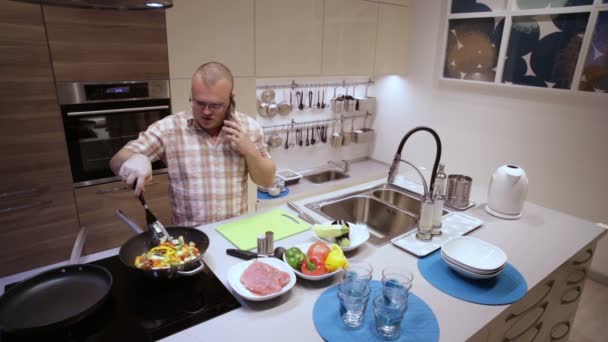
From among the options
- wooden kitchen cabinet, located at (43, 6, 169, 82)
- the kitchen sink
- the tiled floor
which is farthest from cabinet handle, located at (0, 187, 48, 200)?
the tiled floor

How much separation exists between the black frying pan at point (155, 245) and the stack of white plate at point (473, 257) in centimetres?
89

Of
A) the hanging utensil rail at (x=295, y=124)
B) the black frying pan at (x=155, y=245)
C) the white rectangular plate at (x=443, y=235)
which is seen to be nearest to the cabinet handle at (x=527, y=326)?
the white rectangular plate at (x=443, y=235)

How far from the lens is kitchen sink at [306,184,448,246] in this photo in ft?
6.47

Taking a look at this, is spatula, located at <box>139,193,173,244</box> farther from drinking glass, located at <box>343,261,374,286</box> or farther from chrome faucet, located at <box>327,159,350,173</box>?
chrome faucet, located at <box>327,159,350,173</box>

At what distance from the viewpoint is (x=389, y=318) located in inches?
40.6

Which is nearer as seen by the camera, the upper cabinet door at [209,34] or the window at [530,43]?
the upper cabinet door at [209,34]

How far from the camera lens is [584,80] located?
2.50 meters

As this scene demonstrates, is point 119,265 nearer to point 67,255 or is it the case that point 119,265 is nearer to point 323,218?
point 323,218

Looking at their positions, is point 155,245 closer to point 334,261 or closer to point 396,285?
point 334,261

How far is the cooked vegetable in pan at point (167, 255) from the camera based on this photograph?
1.19 metres

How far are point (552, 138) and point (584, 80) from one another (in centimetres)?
44

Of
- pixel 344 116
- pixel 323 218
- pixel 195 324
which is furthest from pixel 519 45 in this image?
pixel 195 324

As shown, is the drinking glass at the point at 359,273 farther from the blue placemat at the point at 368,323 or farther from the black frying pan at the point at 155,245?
the black frying pan at the point at 155,245

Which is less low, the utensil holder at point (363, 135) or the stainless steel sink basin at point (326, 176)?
the utensil holder at point (363, 135)
